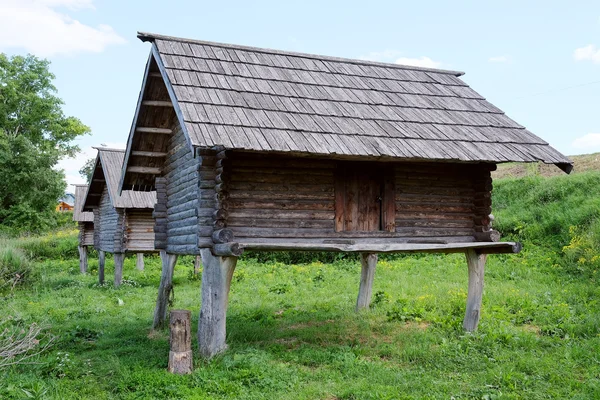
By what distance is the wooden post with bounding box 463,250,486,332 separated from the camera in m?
10.6

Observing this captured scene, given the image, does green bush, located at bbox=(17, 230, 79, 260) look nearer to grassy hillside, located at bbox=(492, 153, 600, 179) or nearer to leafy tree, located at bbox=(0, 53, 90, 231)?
leafy tree, located at bbox=(0, 53, 90, 231)

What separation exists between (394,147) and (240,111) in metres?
2.44

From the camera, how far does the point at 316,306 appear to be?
44.4 ft

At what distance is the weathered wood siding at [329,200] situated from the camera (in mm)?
8844

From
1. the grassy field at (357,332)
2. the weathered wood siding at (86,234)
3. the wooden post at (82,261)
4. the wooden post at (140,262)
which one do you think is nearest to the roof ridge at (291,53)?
the grassy field at (357,332)

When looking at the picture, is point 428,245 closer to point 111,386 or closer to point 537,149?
point 537,149

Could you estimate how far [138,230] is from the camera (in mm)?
20578

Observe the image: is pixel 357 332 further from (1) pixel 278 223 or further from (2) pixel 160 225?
(2) pixel 160 225

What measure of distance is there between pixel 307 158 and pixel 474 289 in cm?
418

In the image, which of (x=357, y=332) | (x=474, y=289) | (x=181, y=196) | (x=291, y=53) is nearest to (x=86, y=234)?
(x=181, y=196)

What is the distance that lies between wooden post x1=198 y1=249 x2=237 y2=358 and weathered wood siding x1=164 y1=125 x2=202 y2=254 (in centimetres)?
59

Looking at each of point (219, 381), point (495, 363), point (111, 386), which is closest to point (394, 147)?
point (495, 363)

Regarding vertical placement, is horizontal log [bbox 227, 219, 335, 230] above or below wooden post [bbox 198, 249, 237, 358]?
above

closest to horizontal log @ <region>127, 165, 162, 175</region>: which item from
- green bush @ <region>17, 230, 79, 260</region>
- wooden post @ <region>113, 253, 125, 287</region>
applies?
wooden post @ <region>113, 253, 125, 287</region>
